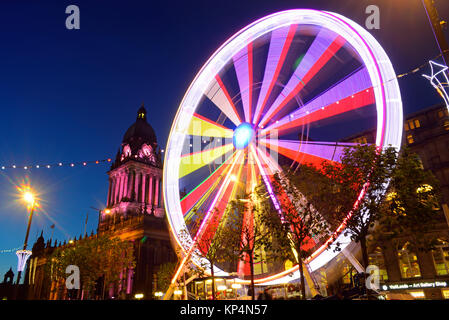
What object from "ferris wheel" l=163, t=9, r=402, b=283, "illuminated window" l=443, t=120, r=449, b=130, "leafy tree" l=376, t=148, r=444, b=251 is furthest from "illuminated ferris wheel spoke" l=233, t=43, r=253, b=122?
"illuminated window" l=443, t=120, r=449, b=130

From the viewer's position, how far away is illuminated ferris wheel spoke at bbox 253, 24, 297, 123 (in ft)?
64.6

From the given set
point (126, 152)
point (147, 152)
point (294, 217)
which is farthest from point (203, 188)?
point (126, 152)

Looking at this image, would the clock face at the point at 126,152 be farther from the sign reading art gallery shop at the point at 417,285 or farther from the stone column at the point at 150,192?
the sign reading art gallery shop at the point at 417,285

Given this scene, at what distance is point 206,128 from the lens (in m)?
23.2

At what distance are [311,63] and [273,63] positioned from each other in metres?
2.48

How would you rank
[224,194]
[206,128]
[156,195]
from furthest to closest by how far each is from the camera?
[156,195]
[206,128]
[224,194]

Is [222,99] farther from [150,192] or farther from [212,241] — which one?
[150,192]

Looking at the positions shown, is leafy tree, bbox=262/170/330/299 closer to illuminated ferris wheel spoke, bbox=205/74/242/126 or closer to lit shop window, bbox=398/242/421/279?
illuminated ferris wheel spoke, bbox=205/74/242/126

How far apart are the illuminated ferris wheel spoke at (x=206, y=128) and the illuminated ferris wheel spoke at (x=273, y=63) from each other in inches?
102

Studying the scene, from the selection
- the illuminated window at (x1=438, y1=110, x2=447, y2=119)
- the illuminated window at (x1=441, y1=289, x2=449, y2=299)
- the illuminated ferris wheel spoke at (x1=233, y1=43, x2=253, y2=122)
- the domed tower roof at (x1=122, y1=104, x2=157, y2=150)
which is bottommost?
the illuminated window at (x1=441, y1=289, x2=449, y2=299)

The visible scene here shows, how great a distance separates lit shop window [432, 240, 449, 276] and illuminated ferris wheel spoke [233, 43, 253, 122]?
24.9 meters

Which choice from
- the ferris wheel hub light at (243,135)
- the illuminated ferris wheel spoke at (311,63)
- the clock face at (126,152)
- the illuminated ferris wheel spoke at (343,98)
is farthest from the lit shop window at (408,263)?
the clock face at (126,152)
